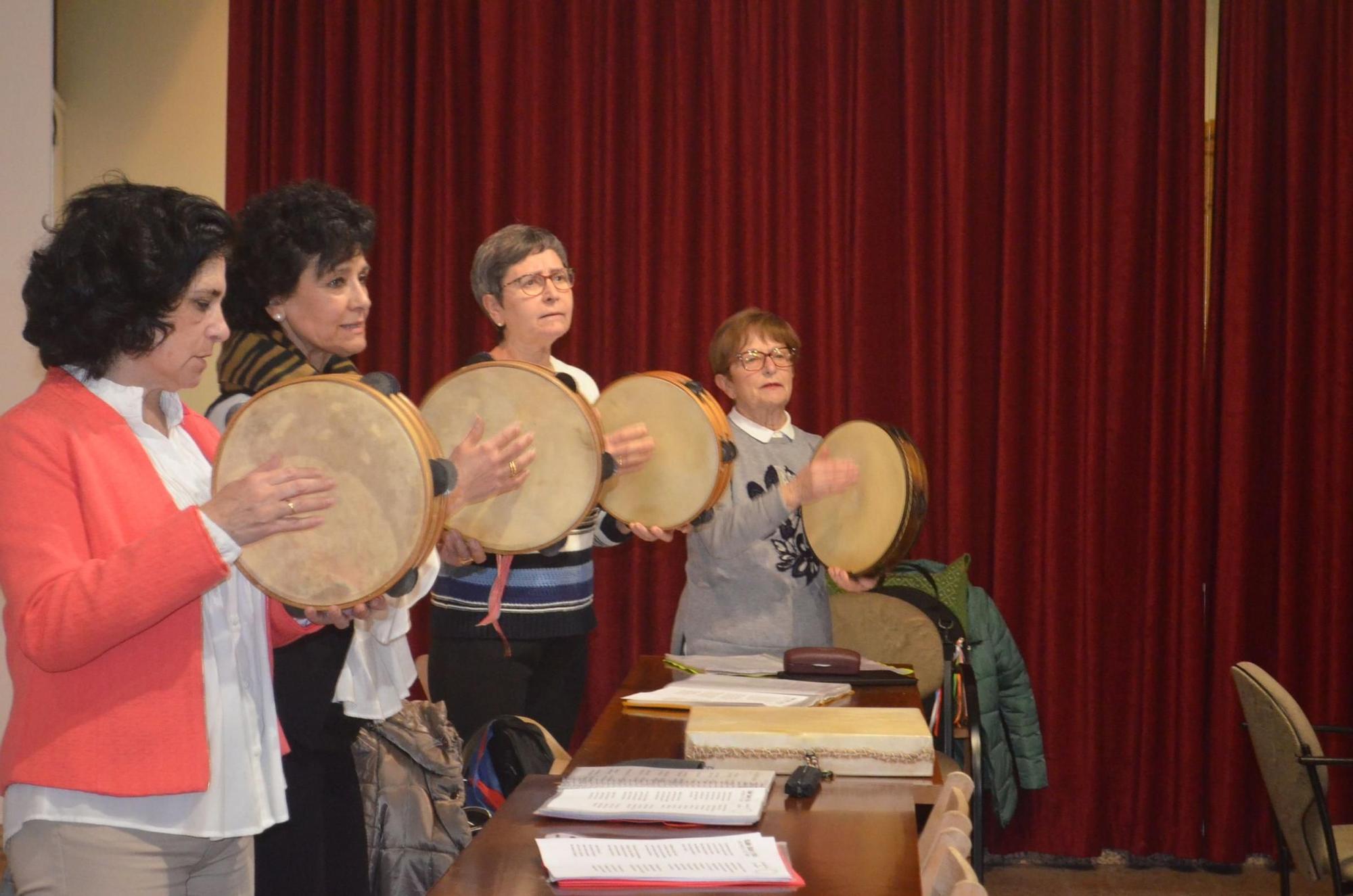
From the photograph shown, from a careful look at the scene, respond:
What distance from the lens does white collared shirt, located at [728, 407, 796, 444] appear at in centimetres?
340


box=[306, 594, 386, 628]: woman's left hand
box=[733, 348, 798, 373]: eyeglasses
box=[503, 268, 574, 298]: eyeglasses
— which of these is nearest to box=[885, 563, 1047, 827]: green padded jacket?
box=[733, 348, 798, 373]: eyeglasses

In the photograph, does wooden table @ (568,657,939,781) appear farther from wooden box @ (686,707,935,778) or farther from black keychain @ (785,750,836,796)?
black keychain @ (785,750,836,796)

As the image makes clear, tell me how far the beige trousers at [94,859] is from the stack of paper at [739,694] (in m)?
1.13

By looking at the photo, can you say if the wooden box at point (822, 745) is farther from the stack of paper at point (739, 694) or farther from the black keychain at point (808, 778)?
the stack of paper at point (739, 694)

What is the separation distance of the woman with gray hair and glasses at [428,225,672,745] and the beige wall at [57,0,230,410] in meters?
2.22

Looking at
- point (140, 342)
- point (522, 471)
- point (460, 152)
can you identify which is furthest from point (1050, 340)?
point (140, 342)

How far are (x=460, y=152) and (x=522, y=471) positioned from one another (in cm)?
265

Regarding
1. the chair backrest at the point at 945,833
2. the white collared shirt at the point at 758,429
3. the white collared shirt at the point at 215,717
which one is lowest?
the chair backrest at the point at 945,833

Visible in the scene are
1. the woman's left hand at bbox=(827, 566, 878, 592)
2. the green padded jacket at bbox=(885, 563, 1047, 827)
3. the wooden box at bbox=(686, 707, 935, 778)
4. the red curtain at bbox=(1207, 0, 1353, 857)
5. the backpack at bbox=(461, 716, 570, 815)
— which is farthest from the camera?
the red curtain at bbox=(1207, 0, 1353, 857)

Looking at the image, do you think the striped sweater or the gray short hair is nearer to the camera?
the striped sweater

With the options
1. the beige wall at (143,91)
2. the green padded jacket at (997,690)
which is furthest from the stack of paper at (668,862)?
the beige wall at (143,91)

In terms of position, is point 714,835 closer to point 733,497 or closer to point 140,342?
point 140,342

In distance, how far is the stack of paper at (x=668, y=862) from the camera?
1643 mm

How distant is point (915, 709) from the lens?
8.29 ft
